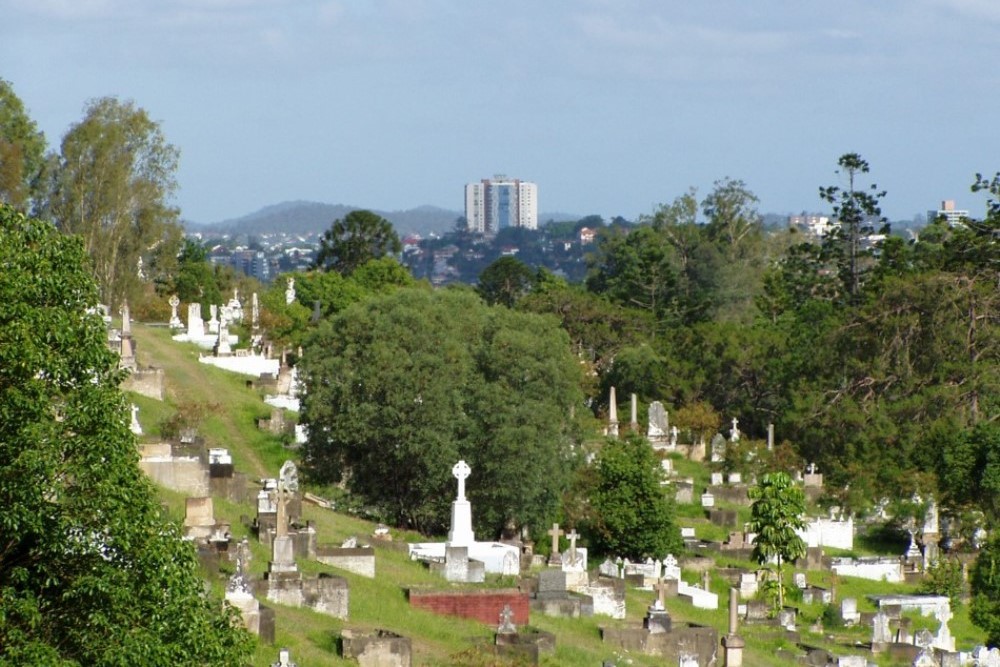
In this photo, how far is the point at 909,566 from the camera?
45625 mm

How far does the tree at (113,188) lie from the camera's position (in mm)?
62812

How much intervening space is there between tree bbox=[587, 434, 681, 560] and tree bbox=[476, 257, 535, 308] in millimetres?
54895

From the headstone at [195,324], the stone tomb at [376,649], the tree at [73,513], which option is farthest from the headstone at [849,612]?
the headstone at [195,324]

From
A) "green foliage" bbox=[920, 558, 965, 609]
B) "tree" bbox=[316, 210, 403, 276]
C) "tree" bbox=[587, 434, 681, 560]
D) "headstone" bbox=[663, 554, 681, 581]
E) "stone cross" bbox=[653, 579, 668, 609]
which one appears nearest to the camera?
"stone cross" bbox=[653, 579, 668, 609]

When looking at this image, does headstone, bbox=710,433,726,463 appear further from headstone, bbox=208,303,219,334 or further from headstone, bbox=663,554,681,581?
headstone, bbox=663,554,681,581

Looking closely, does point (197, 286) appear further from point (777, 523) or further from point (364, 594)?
point (364, 594)

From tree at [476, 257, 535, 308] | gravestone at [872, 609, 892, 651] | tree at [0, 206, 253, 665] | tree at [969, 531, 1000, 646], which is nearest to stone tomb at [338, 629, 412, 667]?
tree at [0, 206, 253, 665]

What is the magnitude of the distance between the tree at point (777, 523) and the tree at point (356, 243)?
52609 mm

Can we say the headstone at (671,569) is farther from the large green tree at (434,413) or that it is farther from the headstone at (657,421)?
the headstone at (657,421)

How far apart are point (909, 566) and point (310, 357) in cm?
1285

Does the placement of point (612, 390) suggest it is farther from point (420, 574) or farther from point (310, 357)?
point (420, 574)

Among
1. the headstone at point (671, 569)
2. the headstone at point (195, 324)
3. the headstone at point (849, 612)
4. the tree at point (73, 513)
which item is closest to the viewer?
the tree at point (73, 513)

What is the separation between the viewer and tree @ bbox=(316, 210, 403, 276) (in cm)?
9369

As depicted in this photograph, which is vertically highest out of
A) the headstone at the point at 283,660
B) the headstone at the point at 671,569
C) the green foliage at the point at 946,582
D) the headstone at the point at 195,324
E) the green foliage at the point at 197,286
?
the green foliage at the point at 197,286
